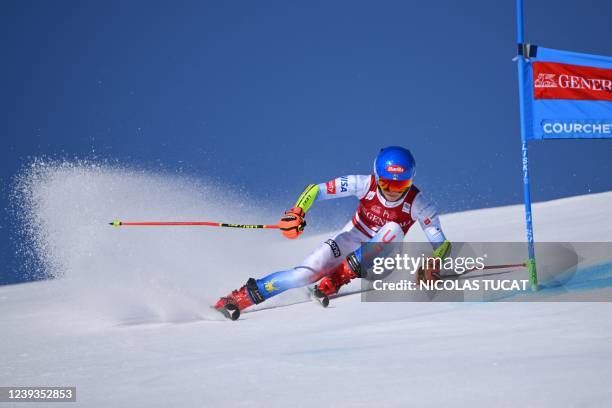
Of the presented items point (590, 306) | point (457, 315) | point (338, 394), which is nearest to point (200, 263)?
point (457, 315)

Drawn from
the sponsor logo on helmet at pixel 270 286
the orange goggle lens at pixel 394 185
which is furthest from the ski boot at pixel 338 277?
the orange goggle lens at pixel 394 185

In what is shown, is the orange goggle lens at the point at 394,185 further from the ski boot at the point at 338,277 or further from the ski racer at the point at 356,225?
the ski boot at the point at 338,277

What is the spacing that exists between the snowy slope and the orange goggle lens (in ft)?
3.02

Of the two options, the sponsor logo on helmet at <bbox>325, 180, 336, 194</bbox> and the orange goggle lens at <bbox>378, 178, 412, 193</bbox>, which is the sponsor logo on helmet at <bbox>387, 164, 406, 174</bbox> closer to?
the orange goggle lens at <bbox>378, 178, 412, 193</bbox>

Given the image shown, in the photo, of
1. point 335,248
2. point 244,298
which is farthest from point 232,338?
point 335,248

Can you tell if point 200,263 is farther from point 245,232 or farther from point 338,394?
point 338,394

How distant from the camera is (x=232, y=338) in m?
3.94

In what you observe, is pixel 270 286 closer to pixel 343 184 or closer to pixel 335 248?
pixel 335 248

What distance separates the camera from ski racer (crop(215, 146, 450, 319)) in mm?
4961

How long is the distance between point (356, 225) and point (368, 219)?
0.14 m

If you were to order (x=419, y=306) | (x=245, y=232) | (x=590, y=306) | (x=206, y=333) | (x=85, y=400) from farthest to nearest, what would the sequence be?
(x=245, y=232)
(x=419, y=306)
(x=206, y=333)
(x=590, y=306)
(x=85, y=400)

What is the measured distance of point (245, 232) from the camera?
9352 millimetres

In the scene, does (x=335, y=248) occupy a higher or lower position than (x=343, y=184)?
→ lower

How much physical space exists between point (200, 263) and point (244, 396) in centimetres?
477
